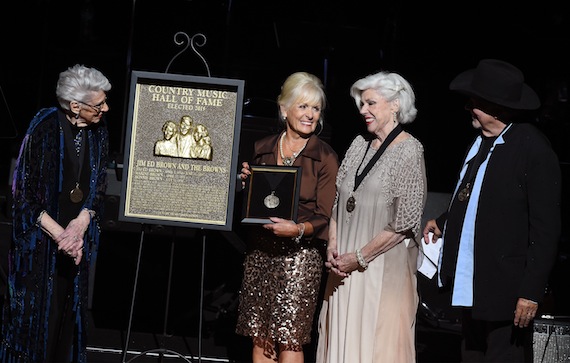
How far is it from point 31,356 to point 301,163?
5.97 feet

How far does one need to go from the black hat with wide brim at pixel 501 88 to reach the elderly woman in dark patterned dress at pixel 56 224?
2.03 m

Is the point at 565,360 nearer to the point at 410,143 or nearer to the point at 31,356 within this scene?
the point at 410,143

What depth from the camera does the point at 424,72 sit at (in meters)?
8.91

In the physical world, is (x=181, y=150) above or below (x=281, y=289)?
above

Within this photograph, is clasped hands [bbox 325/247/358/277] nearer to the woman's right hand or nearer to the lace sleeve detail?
the lace sleeve detail

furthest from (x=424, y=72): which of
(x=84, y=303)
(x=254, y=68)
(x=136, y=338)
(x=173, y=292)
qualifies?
(x=84, y=303)

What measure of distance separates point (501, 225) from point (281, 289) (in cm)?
131

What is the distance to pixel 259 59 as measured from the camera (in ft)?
30.7

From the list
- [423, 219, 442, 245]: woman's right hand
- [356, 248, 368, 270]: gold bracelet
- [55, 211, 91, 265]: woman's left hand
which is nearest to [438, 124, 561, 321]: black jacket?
[423, 219, 442, 245]: woman's right hand

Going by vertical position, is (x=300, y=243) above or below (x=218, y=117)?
below

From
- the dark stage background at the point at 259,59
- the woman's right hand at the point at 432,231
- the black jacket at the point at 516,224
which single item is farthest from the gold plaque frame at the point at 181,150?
the dark stage background at the point at 259,59

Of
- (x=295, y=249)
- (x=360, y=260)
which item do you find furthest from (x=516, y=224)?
(x=295, y=249)

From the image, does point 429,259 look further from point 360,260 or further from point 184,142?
point 184,142

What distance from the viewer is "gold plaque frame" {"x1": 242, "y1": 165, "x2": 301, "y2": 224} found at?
17.1ft
